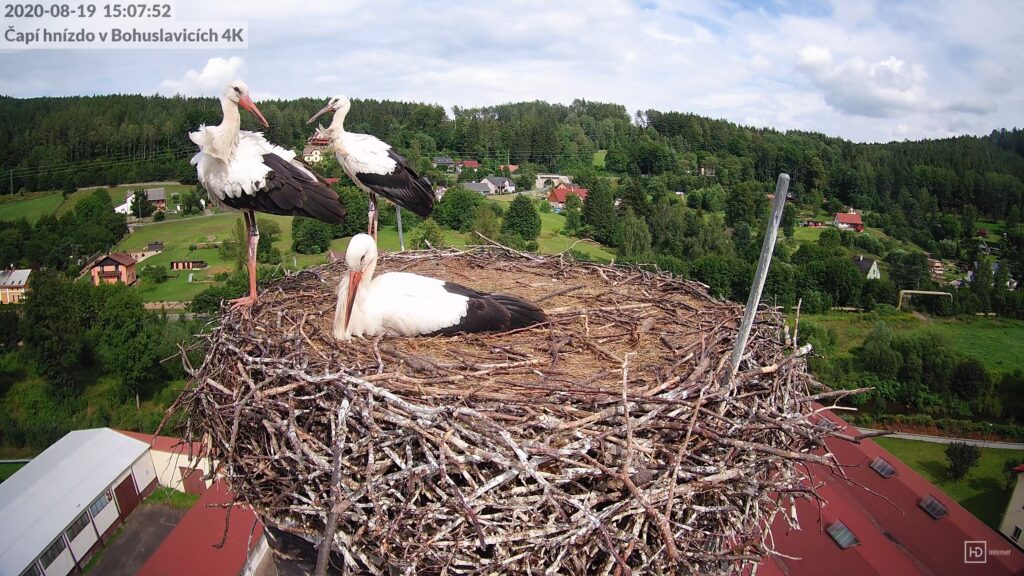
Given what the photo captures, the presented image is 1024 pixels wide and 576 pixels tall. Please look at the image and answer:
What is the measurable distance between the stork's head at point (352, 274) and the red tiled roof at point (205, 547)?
6.13m

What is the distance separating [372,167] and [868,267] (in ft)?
134

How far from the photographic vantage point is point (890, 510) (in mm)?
10344

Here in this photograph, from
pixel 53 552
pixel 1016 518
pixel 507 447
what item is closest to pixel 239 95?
pixel 507 447

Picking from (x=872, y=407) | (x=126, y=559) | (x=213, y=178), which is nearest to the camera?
(x=213, y=178)

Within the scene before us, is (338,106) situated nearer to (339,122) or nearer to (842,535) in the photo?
(339,122)

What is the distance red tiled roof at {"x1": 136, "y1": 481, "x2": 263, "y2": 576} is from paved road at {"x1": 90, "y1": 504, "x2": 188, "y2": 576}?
4.77 metres

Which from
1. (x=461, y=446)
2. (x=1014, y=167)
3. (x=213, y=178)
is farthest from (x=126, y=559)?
(x=1014, y=167)

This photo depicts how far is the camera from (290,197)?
5.78 metres

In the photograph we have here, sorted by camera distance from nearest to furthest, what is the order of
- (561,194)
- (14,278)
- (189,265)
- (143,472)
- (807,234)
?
(143,472), (14,278), (189,265), (807,234), (561,194)

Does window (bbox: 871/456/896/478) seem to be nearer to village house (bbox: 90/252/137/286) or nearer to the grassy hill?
the grassy hill

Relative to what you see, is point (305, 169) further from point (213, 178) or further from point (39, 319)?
point (39, 319)

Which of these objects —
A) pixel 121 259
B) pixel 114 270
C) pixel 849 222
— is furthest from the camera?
pixel 849 222

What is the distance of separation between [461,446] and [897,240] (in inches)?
2217

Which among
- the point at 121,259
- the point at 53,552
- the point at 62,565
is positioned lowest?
the point at 62,565
